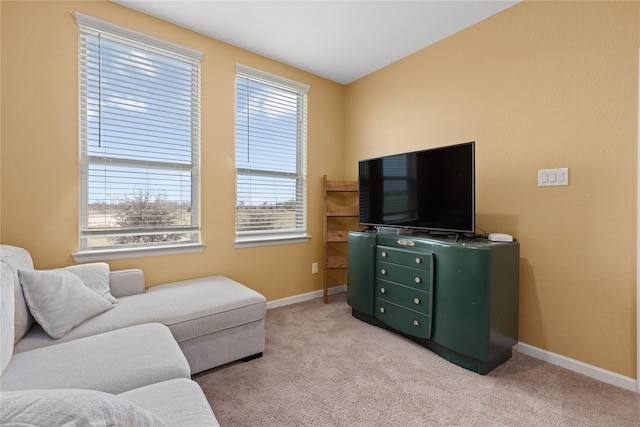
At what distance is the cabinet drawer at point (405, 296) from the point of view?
220 cm

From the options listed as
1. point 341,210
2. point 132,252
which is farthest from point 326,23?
point 132,252

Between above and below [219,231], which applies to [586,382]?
below

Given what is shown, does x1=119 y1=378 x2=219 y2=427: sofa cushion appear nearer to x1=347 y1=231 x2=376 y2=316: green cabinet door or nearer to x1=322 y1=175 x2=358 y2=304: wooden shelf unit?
x1=347 y1=231 x2=376 y2=316: green cabinet door

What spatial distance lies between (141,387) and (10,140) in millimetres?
1919

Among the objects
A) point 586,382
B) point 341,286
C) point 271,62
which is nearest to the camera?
point 586,382

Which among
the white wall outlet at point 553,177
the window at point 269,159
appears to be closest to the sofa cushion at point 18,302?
the window at point 269,159

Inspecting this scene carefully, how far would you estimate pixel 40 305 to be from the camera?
1.55 m

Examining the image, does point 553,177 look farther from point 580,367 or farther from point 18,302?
point 18,302

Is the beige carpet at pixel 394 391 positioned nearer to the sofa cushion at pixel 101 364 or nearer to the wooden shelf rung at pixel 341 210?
the sofa cushion at pixel 101 364

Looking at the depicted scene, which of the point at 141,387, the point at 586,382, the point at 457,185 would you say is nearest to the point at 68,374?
the point at 141,387

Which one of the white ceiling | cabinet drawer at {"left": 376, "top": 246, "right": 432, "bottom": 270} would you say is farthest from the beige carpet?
the white ceiling

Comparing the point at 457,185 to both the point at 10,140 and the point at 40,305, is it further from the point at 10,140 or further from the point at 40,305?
the point at 10,140

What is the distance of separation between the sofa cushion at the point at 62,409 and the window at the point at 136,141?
6.81 ft

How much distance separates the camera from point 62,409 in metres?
0.47
